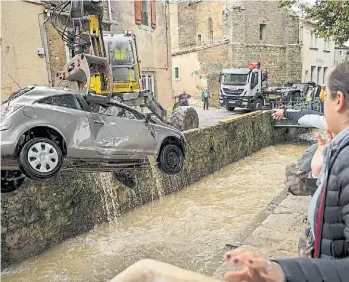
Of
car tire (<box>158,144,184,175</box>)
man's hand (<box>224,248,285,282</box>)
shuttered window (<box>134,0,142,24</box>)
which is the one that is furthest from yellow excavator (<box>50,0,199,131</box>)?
shuttered window (<box>134,0,142,24</box>)

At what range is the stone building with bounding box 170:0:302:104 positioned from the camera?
23781mm

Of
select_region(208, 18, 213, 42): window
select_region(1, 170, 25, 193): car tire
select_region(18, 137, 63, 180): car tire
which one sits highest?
select_region(208, 18, 213, 42): window

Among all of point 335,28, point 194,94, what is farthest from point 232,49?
point 335,28

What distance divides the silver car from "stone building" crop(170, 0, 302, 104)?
17684 mm

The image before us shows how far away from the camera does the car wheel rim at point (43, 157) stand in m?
3.98

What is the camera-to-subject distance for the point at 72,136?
4.47 meters

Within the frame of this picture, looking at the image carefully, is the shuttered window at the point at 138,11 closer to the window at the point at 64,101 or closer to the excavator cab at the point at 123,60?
the excavator cab at the point at 123,60

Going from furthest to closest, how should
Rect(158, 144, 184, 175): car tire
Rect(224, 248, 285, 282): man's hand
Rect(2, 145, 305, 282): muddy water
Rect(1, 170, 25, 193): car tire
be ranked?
Rect(2, 145, 305, 282): muddy water → Rect(158, 144, 184, 175): car tire → Rect(1, 170, 25, 193): car tire → Rect(224, 248, 285, 282): man's hand

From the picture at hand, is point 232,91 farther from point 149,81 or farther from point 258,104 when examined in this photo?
point 149,81

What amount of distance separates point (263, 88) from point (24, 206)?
50.7ft

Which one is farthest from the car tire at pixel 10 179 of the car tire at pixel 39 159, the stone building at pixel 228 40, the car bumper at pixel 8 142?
the stone building at pixel 228 40

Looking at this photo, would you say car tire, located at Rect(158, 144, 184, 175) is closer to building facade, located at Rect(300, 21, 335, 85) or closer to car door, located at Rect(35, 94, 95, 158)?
car door, located at Rect(35, 94, 95, 158)

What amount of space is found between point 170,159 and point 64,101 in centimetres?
192

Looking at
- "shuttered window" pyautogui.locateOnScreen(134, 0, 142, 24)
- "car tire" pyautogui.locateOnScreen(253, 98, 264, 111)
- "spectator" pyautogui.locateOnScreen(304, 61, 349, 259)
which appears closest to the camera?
"spectator" pyautogui.locateOnScreen(304, 61, 349, 259)
